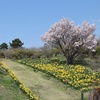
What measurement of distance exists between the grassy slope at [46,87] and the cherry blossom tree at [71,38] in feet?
24.5

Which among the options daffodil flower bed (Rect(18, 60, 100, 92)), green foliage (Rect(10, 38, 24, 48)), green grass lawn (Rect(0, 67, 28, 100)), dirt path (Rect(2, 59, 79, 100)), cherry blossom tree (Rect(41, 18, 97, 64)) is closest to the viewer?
green grass lawn (Rect(0, 67, 28, 100))

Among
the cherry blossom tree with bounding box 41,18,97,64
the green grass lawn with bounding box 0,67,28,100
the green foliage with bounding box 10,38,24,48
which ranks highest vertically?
the green foliage with bounding box 10,38,24,48

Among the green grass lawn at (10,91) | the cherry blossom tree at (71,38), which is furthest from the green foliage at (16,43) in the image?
the green grass lawn at (10,91)

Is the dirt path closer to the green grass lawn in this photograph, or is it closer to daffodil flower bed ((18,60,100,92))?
A: daffodil flower bed ((18,60,100,92))

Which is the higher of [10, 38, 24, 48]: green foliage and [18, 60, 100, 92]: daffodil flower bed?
[10, 38, 24, 48]: green foliage

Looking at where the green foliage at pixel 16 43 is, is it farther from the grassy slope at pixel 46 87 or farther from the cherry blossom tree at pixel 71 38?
the grassy slope at pixel 46 87

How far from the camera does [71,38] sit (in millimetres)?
27344

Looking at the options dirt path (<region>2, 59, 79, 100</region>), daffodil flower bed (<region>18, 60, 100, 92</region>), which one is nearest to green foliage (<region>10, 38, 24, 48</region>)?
daffodil flower bed (<region>18, 60, 100, 92</region>)

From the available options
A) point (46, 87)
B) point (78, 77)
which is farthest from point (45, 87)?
point (78, 77)

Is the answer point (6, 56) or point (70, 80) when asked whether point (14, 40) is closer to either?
point (6, 56)

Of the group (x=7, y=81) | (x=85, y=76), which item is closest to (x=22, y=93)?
(x=7, y=81)

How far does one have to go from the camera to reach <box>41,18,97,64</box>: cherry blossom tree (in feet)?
88.9

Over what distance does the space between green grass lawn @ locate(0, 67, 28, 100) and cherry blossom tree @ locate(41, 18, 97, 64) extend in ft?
37.3

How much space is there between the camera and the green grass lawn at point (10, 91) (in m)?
13.1
